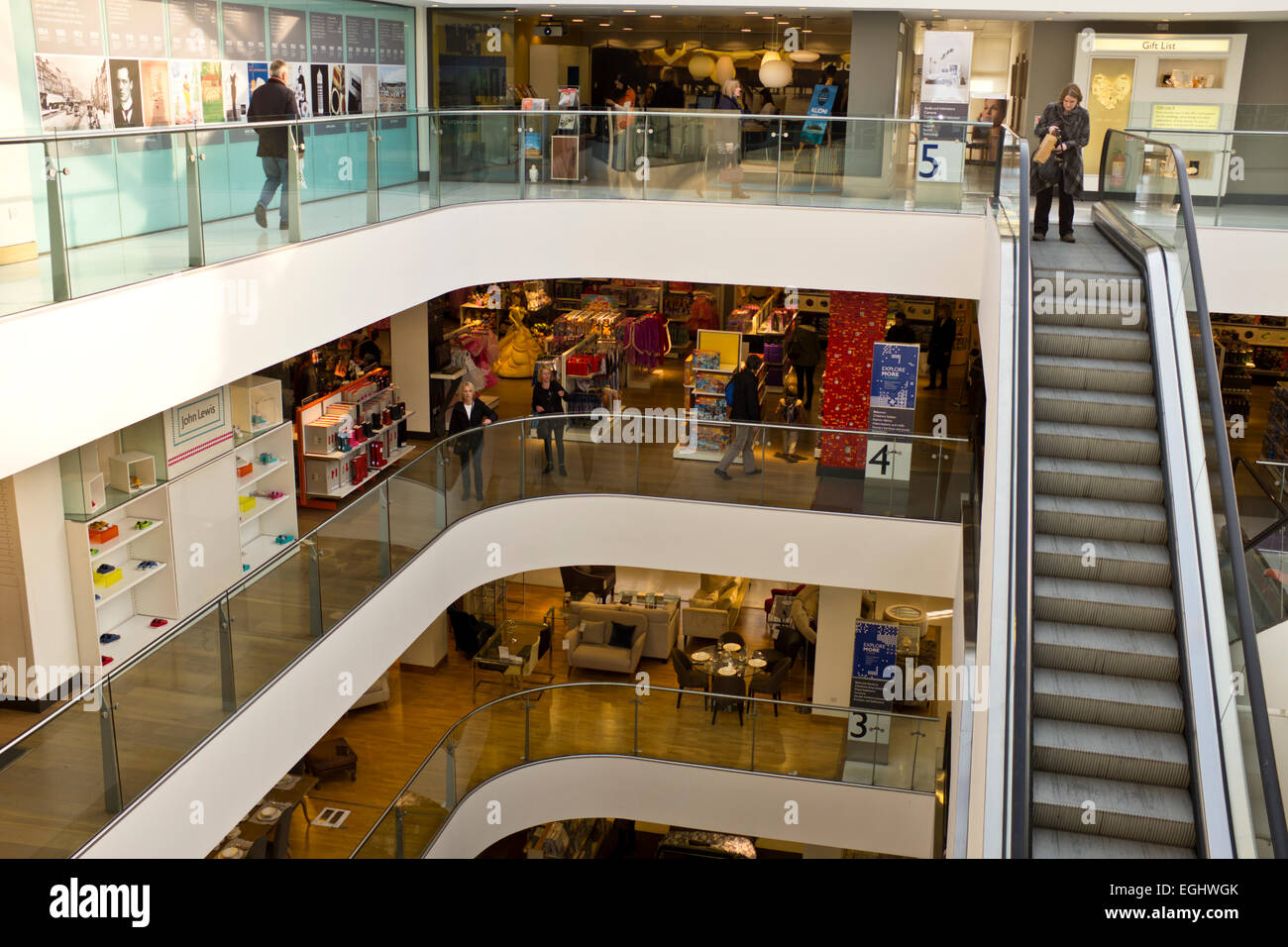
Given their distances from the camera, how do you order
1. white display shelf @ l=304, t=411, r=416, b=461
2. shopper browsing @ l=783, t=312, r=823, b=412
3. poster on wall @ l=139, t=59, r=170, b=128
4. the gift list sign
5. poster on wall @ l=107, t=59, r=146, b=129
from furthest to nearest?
shopper browsing @ l=783, t=312, r=823, b=412 → white display shelf @ l=304, t=411, r=416, b=461 → poster on wall @ l=139, t=59, r=170, b=128 → poster on wall @ l=107, t=59, r=146, b=129 → the gift list sign

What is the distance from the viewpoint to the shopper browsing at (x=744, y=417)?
11.7 meters

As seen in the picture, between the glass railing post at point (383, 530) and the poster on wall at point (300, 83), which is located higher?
the poster on wall at point (300, 83)

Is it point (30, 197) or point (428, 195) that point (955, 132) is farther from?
point (30, 197)

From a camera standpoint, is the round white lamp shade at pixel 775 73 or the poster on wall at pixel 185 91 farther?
the round white lamp shade at pixel 775 73

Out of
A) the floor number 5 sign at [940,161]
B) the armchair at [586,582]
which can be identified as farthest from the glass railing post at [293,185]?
the armchair at [586,582]

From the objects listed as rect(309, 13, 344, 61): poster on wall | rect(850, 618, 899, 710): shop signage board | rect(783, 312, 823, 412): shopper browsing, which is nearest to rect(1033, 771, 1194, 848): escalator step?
rect(850, 618, 899, 710): shop signage board

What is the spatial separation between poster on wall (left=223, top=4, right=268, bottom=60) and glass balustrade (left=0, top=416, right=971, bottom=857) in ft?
15.0

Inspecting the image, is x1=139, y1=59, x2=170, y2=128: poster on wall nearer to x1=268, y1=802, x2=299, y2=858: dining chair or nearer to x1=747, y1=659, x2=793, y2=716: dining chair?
x1=268, y1=802, x2=299, y2=858: dining chair

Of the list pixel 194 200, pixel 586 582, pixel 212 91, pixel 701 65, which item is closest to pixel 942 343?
pixel 701 65

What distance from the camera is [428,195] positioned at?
11438mm

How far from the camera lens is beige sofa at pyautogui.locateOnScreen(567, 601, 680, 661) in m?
16.6

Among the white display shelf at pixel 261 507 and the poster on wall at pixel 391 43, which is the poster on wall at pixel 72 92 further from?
the poster on wall at pixel 391 43

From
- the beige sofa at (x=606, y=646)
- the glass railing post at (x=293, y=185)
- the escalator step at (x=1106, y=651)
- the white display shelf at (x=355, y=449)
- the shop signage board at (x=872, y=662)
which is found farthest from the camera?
the beige sofa at (x=606, y=646)

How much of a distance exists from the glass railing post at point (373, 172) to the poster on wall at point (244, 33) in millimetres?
2598
